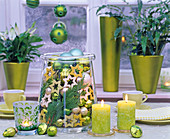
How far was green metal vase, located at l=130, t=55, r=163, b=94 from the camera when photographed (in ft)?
6.44

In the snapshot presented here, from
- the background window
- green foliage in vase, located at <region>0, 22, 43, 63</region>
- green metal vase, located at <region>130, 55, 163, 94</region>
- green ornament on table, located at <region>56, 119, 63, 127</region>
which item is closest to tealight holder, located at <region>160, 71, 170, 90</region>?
green metal vase, located at <region>130, 55, 163, 94</region>

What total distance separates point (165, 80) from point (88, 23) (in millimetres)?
688

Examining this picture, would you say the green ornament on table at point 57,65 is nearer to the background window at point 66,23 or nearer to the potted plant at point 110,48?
the potted plant at point 110,48

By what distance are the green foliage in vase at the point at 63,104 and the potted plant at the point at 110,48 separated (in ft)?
3.74

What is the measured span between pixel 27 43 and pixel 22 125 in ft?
3.98

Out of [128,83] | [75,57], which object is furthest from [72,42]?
[75,57]

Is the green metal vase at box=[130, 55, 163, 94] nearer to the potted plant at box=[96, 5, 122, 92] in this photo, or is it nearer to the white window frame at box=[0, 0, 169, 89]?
the potted plant at box=[96, 5, 122, 92]

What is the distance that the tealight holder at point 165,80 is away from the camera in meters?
2.11

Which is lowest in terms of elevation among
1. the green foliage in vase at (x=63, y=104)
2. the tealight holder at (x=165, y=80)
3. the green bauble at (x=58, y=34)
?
the tealight holder at (x=165, y=80)

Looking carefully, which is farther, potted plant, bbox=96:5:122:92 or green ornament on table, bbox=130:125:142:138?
potted plant, bbox=96:5:122:92

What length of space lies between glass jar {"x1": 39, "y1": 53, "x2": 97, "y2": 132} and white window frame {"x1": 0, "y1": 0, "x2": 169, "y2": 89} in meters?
1.36

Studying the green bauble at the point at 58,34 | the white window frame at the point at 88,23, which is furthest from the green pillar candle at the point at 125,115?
the white window frame at the point at 88,23

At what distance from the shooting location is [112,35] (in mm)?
2043

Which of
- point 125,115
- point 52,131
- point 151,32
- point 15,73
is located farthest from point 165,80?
point 52,131
